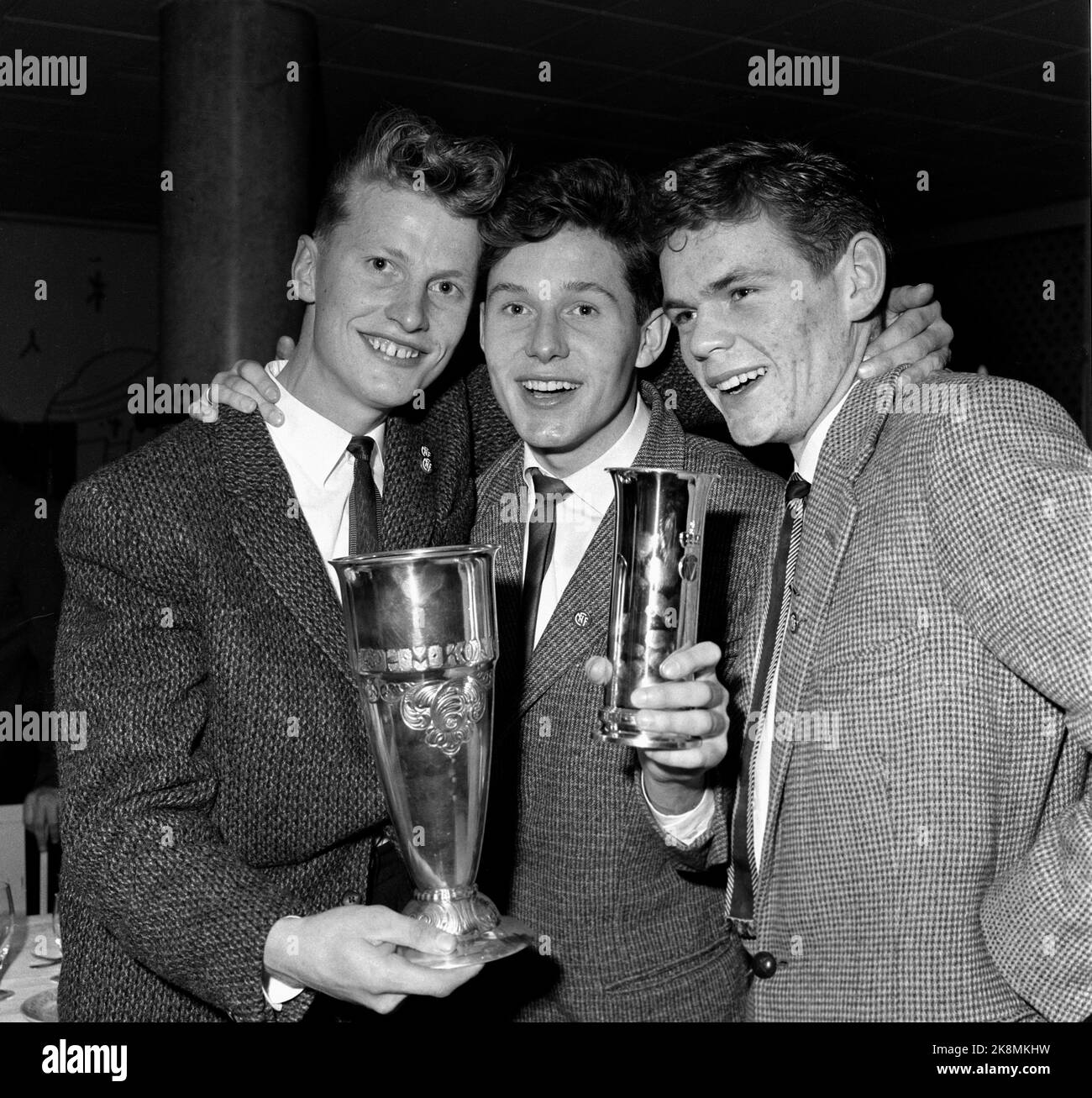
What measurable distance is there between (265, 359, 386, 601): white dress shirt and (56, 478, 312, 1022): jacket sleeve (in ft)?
0.67

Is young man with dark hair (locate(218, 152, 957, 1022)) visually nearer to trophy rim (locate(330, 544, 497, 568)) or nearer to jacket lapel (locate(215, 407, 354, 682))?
jacket lapel (locate(215, 407, 354, 682))

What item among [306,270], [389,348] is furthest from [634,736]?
[306,270]

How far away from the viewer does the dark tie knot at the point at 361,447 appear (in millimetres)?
1810

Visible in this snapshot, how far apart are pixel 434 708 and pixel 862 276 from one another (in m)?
0.84

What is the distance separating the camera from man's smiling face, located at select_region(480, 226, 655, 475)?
6.10ft

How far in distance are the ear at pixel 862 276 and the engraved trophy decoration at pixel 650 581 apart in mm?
457

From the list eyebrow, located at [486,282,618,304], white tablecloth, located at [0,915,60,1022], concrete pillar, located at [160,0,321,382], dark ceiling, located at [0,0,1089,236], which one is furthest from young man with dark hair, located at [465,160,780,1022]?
dark ceiling, located at [0,0,1089,236]

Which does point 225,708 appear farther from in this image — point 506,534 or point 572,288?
point 572,288

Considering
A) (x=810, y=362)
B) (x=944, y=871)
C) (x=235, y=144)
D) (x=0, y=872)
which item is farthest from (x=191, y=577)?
(x=235, y=144)

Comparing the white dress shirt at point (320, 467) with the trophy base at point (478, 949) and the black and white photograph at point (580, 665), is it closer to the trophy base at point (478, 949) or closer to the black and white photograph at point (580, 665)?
the black and white photograph at point (580, 665)
